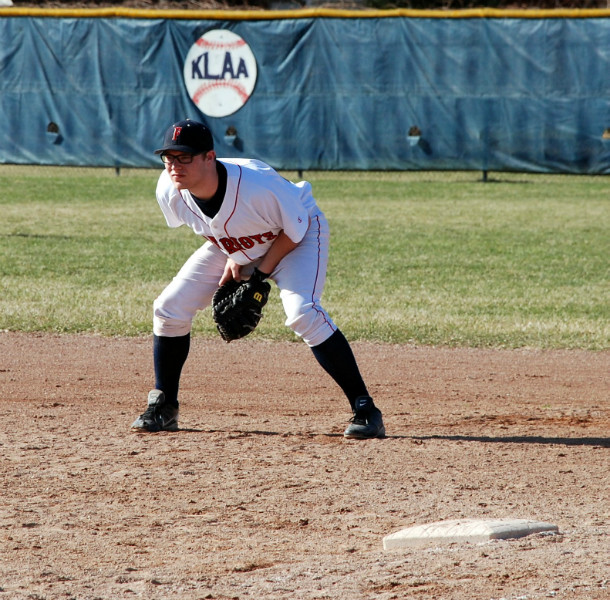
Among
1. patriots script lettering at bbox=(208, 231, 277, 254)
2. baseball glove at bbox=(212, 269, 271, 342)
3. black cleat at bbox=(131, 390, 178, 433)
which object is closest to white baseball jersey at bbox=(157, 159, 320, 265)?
patriots script lettering at bbox=(208, 231, 277, 254)

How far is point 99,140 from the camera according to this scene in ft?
52.6

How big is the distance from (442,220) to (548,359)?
5.93 m

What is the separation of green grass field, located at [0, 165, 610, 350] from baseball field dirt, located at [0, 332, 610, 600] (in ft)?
2.39

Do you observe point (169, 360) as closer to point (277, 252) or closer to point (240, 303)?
point (240, 303)

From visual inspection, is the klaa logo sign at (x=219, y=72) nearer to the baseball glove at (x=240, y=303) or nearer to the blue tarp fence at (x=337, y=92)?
the blue tarp fence at (x=337, y=92)

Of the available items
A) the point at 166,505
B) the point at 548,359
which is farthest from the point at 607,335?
the point at 166,505

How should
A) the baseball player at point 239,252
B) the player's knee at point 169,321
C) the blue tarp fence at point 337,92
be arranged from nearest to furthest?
1. the baseball player at point 239,252
2. the player's knee at point 169,321
3. the blue tarp fence at point 337,92

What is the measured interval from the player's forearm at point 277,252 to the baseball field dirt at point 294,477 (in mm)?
745

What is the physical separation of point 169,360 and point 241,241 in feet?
2.20

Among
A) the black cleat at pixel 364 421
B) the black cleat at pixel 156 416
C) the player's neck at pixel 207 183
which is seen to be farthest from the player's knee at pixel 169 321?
the black cleat at pixel 364 421

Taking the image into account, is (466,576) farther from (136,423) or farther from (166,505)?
(136,423)

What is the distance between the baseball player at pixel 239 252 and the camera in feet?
13.6

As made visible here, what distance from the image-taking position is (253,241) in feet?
14.2

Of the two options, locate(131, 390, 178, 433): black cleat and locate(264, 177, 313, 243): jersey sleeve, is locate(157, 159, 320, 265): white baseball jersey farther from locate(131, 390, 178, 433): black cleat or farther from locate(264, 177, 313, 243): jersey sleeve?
locate(131, 390, 178, 433): black cleat
